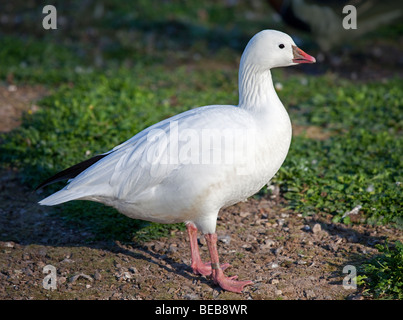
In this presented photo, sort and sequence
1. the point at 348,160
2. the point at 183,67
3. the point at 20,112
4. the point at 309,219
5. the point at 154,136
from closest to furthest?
the point at 154,136 < the point at 309,219 < the point at 348,160 < the point at 20,112 < the point at 183,67

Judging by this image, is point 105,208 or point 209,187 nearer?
point 209,187

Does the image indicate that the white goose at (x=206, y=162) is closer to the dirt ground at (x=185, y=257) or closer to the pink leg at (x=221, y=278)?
the pink leg at (x=221, y=278)

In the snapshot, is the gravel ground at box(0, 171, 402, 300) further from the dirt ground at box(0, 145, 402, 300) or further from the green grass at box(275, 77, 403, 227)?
the green grass at box(275, 77, 403, 227)

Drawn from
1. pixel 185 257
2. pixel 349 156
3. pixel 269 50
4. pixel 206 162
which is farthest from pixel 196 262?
pixel 349 156

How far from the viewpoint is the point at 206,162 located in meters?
3.69

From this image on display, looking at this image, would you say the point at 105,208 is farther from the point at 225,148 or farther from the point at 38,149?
the point at 225,148

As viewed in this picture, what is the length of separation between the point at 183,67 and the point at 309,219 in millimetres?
4887

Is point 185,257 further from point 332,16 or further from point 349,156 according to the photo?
point 332,16

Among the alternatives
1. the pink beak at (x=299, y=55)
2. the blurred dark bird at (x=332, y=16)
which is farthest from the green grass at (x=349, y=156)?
the blurred dark bird at (x=332, y=16)

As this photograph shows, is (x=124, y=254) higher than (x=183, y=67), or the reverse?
(x=183, y=67)

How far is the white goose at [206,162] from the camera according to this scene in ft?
12.2

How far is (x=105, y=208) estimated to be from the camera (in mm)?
5000

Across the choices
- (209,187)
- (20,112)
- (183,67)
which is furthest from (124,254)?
(183,67)

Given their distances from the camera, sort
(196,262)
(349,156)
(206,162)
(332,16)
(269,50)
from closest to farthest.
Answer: (206,162), (269,50), (196,262), (349,156), (332,16)
